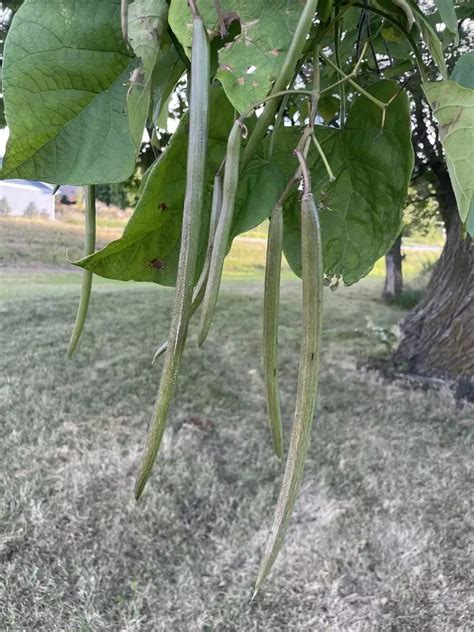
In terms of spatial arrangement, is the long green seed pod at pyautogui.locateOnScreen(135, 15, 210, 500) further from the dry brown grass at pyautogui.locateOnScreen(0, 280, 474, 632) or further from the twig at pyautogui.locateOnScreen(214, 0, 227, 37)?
the dry brown grass at pyautogui.locateOnScreen(0, 280, 474, 632)

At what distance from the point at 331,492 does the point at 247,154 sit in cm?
106

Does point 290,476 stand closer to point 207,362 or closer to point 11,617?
point 11,617

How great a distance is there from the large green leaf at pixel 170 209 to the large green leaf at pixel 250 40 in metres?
0.02

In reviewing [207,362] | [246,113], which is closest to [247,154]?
[246,113]

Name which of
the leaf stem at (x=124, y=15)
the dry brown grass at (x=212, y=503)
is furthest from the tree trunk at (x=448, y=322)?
the leaf stem at (x=124, y=15)

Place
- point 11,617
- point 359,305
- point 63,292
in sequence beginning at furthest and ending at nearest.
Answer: point 359,305 → point 63,292 → point 11,617

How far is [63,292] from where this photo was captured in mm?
1970

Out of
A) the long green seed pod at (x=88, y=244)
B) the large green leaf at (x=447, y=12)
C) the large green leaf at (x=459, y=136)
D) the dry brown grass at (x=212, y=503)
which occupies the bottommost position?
the dry brown grass at (x=212, y=503)

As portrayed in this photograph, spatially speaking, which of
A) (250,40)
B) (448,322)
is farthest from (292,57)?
(448,322)

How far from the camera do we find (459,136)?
18 cm

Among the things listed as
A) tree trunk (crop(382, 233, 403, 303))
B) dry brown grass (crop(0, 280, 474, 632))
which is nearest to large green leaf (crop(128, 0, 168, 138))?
dry brown grass (crop(0, 280, 474, 632))

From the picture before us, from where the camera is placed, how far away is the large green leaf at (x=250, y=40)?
0.17 m

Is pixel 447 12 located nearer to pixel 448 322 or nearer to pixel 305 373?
pixel 305 373

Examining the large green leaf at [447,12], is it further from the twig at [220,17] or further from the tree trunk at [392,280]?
the tree trunk at [392,280]
